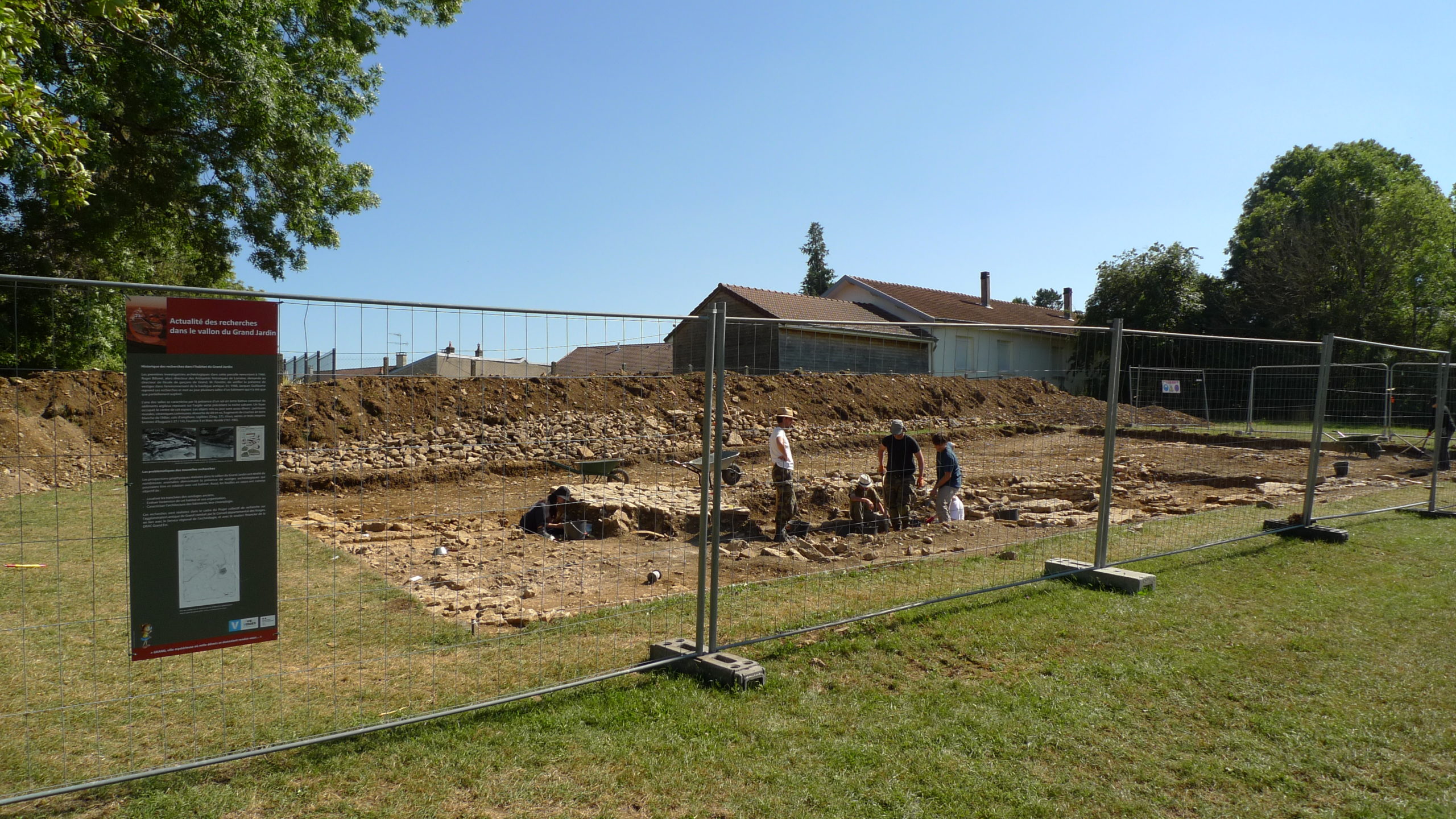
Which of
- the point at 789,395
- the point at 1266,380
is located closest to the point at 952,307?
the point at 789,395

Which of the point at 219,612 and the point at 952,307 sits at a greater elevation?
the point at 952,307

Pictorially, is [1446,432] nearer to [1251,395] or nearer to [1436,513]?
[1436,513]

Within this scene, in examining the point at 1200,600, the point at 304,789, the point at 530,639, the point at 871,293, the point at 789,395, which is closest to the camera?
the point at 304,789

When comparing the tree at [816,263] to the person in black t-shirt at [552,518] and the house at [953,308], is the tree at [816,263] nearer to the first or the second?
the house at [953,308]

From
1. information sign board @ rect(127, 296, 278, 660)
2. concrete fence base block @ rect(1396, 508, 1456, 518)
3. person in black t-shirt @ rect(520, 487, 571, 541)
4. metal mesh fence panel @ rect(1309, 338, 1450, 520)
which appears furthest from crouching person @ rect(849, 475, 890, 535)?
information sign board @ rect(127, 296, 278, 660)

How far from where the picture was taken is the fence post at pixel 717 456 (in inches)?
183

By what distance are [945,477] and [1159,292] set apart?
1412 inches

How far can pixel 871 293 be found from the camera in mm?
39906

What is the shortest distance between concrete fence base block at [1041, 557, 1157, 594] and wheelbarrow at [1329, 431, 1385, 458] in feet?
33.0

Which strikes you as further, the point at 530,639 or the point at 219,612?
the point at 530,639

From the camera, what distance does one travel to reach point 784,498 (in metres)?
11.5

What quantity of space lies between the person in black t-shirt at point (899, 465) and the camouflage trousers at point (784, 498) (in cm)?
114

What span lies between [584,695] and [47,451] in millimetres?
16155

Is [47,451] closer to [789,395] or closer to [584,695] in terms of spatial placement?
[789,395]
